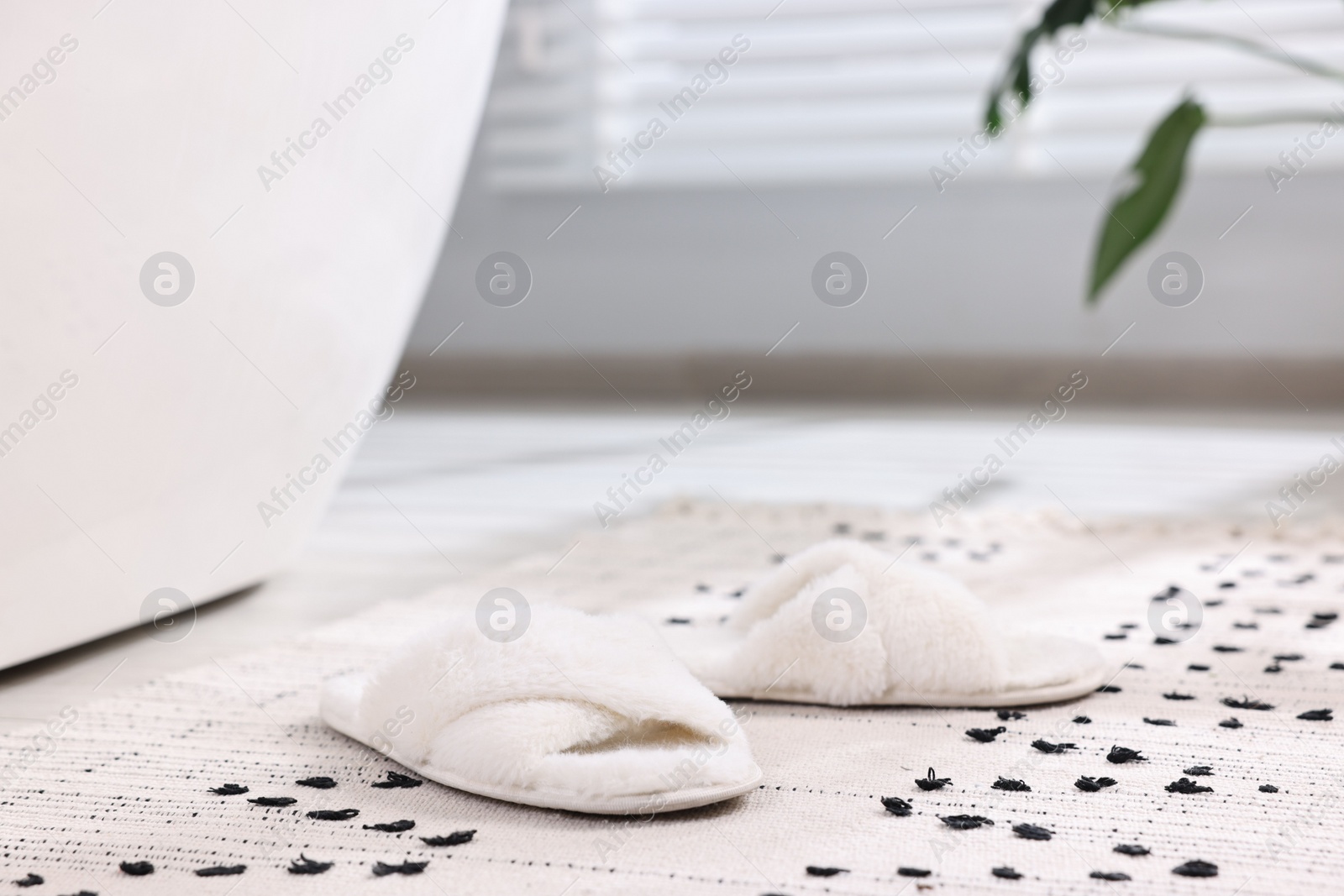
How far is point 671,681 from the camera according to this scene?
80 centimetres

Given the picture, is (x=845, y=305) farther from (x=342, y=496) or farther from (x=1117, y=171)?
(x=342, y=496)

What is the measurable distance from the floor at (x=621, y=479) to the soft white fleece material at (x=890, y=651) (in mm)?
515

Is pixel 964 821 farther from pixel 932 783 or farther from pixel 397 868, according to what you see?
pixel 397 868

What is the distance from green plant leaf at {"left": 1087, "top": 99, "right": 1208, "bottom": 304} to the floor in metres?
0.37

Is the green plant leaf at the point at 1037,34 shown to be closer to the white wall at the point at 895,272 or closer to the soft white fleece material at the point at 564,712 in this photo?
the white wall at the point at 895,272

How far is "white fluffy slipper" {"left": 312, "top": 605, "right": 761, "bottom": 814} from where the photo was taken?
→ 0.74 meters

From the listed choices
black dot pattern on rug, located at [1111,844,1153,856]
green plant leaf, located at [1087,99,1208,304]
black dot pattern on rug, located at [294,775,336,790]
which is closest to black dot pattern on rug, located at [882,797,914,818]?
black dot pattern on rug, located at [1111,844,1153,856]

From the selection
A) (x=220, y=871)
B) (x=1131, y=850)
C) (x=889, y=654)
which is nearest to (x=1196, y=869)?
(x=1131, y=850)

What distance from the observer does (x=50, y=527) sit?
3.31 ft

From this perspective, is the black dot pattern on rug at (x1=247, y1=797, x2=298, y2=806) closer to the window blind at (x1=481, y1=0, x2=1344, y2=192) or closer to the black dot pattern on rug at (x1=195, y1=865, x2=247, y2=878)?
the black dot pattern on rug at (x1=195, y1=865, x2=247, y2=878)

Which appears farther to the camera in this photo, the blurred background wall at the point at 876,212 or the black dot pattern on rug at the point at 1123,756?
the blurred background wall at the point at 876,212

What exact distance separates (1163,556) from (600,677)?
0.91 meters

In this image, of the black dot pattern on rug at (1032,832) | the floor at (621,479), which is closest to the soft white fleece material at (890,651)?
the black dot pattern on rug at (1032,832)

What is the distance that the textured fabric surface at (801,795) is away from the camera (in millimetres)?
675
